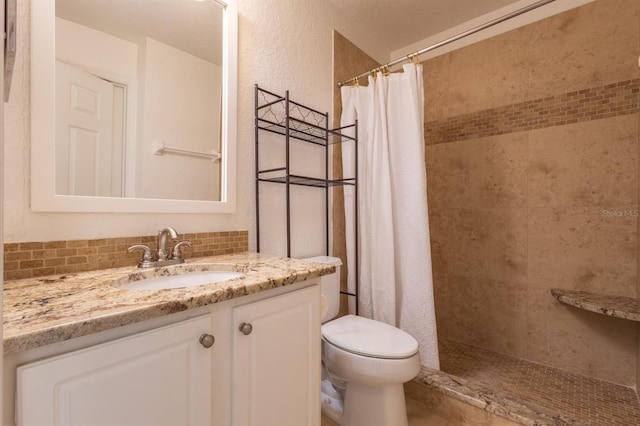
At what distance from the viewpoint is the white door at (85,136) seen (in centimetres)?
98

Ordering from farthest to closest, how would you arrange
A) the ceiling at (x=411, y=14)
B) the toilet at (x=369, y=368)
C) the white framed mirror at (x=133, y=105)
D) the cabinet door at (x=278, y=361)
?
1. the ceiling at (x=411, y=14)
2. the toilet at (x=369, y=368)
3. the white framed mirror at (x=133, y=105)
4. the cabinet door at (x=278, y=361)

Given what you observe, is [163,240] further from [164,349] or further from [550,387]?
[550,387]

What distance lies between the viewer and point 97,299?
70cm

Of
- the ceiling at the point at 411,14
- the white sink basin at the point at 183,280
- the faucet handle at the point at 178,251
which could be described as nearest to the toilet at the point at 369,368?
the white sink basin at the point at 183,280

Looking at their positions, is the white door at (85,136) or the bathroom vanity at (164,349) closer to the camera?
the bathroom vanity at (164,349)

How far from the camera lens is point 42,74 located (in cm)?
94

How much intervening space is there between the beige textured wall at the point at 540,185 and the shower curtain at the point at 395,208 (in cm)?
77

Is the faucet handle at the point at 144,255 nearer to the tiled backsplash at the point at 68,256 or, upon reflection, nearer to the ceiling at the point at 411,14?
the tiled backsplash at the point at 68,256

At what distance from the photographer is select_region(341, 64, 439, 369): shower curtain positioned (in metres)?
1.67

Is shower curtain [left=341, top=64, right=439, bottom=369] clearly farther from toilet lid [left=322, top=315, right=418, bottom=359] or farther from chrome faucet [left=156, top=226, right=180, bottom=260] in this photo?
chrome faucet [left=156, top=226, right=180, bottom=260]

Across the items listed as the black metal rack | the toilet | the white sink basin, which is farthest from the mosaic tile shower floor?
the white sink basin

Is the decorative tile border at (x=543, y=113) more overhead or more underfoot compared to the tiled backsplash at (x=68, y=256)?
more overhead

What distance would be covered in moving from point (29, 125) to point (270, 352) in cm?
100

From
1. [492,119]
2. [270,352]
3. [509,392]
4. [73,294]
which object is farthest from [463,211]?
[73,294]
